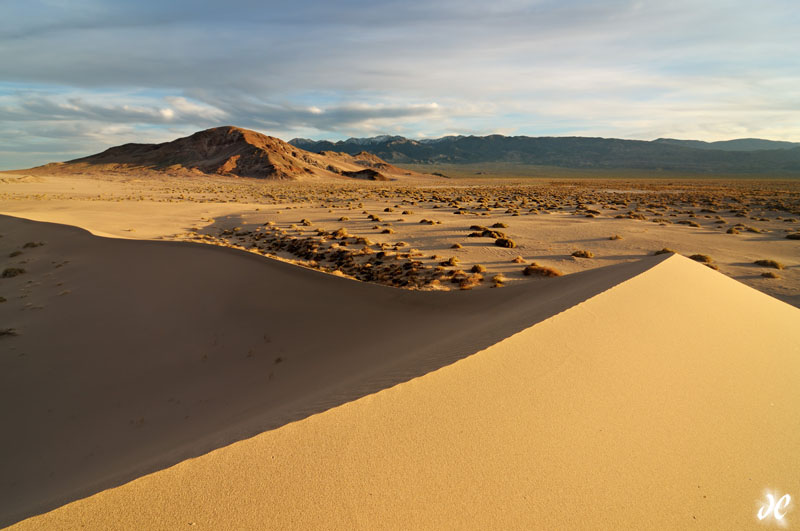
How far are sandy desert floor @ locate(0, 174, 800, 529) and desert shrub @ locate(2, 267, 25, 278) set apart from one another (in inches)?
2.1

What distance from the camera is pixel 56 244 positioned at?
13.7 meters

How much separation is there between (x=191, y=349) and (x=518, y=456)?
598cm

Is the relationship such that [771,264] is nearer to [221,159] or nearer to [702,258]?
[702,258]

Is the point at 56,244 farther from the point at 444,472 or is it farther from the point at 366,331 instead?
the point at 444,472

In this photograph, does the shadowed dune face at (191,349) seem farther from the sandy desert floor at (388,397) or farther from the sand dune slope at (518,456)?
the sand dune slope at (518,456)

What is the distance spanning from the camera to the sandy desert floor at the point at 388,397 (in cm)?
223

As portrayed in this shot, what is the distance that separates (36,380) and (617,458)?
7771mm

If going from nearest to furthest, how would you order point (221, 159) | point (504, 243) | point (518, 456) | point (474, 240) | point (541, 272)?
point (518, 456), point (541, 272), point (504, 243), point (474, 240), point (221, 159)

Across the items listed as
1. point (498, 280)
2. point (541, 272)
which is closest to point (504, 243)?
point (541, 272)

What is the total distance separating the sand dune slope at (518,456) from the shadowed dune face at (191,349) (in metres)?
0.34

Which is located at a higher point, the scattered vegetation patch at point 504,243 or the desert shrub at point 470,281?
the scattered vegetation patch at point 504,243

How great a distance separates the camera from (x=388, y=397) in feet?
10.2

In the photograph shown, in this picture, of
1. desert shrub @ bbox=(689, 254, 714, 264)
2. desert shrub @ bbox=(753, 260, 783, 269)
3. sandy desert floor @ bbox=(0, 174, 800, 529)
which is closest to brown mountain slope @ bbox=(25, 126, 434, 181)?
desert shrub @ bbox=(689, 254, 714, 264)

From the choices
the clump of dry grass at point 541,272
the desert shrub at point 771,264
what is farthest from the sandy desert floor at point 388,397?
the desert shrub at point 771,264
